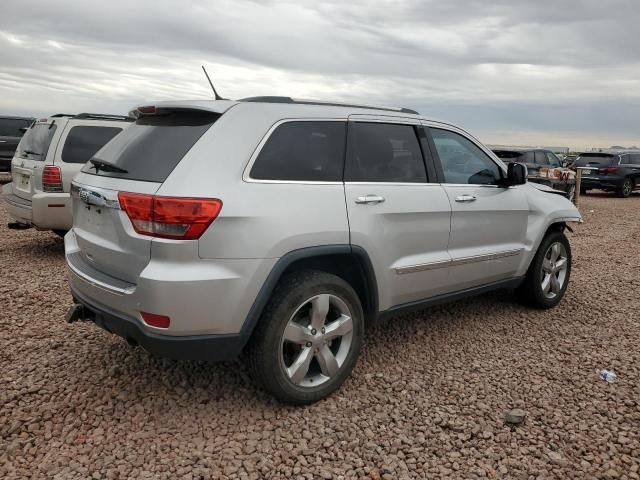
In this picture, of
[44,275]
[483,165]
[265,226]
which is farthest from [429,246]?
[44,275]

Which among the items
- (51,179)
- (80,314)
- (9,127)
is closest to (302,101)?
(80,314)

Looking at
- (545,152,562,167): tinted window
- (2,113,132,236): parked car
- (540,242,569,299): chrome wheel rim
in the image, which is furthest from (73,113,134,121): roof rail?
(545,152,562,167): tinted window

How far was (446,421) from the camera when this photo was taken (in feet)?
10.2

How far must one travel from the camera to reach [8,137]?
567 inches

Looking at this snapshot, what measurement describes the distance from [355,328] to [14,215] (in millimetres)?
5433

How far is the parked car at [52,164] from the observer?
21.3 ft

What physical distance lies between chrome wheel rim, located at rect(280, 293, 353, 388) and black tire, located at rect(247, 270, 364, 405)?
30 millimetres

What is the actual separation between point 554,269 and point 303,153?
311 cm

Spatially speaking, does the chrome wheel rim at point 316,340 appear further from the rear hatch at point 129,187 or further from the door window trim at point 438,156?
the door window trim at point 438,156

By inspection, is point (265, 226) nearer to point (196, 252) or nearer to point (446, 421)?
point (196, 252)

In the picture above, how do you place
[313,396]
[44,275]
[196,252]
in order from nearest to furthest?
[196,252]
[313,396]
[44,275]

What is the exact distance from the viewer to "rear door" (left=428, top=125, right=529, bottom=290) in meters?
4.01

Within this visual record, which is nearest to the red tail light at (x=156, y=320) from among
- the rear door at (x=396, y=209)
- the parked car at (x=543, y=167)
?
the rear door at (x=396, y=209)

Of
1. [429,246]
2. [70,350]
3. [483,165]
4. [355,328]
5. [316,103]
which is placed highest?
[316,103]
